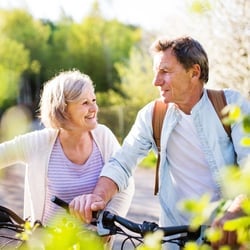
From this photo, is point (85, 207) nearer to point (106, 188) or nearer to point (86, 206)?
point (86, 206)

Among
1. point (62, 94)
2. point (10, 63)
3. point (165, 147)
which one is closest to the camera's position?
point (165, 147)

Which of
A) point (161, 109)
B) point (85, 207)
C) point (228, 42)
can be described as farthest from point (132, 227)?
point (228, 42)

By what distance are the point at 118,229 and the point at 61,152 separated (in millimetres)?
1001

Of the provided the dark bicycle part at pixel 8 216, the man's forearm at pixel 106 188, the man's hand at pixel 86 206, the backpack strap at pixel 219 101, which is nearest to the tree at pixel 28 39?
the dark bicycle part at pixel 8 216

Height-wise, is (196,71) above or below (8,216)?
above

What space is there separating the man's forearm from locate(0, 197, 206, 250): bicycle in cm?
20

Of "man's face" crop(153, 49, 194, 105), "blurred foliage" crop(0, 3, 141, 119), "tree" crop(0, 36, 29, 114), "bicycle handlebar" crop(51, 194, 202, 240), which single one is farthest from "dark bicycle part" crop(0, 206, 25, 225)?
"blurred foliage" crop(0, 3, 141, 119)

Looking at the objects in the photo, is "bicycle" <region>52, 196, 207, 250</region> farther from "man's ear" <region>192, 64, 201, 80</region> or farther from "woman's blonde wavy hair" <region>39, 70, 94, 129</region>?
"woman's blonde wavy hair" <region>39, 70, 94, 129</region>

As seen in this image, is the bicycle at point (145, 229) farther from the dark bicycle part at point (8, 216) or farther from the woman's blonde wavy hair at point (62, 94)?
the woman's blonde wavy hair at point (62, 94)

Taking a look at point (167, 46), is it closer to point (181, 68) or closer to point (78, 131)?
point (181, 68)

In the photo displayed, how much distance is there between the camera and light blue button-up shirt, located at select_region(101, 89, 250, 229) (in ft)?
9.14

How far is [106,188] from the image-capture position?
9.51ft

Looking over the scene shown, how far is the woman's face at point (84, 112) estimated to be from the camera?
134 inches

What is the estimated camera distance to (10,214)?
298 centimetres
